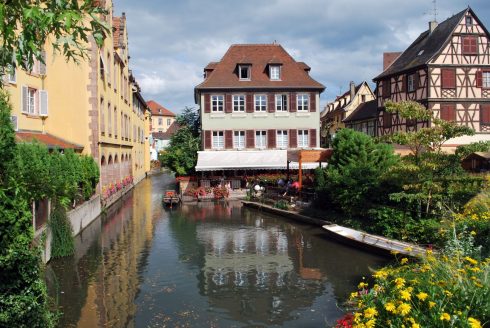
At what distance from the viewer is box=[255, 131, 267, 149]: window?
119 feet

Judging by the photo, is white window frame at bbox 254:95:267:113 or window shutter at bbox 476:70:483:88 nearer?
window shutter at bbox 476:70:483:88

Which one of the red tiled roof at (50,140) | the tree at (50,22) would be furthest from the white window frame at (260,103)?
the tree at (50,22)

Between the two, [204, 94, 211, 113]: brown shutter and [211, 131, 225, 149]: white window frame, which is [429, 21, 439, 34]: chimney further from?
[211, 131, 225, 149]: white window frame

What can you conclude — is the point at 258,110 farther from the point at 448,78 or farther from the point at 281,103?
the point at 448,78

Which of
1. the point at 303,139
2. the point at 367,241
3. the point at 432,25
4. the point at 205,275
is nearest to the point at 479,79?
the point at 432,25

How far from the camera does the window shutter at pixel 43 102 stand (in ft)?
79.1

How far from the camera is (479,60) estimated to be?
34.0 m

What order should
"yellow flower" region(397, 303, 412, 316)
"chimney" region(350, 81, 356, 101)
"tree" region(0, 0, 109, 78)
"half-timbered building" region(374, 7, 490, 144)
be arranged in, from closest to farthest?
"tree" region(0, 0, 109, 78) → "yellow flower" region(397, 303, 412, 316) → "half-timbered building" region(374, 7, 490, 144) → "chimney" region(350, 81, 356, 101)

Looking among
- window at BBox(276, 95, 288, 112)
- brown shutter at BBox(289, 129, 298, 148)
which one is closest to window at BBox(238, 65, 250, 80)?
window at BBox(276, 95, 288, 112)

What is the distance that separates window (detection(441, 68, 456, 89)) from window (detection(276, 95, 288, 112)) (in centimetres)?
1143

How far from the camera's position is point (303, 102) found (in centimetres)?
3650

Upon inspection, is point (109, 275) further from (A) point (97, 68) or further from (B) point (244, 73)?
(B) point (244, 73)

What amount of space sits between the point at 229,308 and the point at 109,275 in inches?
174

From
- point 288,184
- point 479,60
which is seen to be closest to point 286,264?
point 288,184
